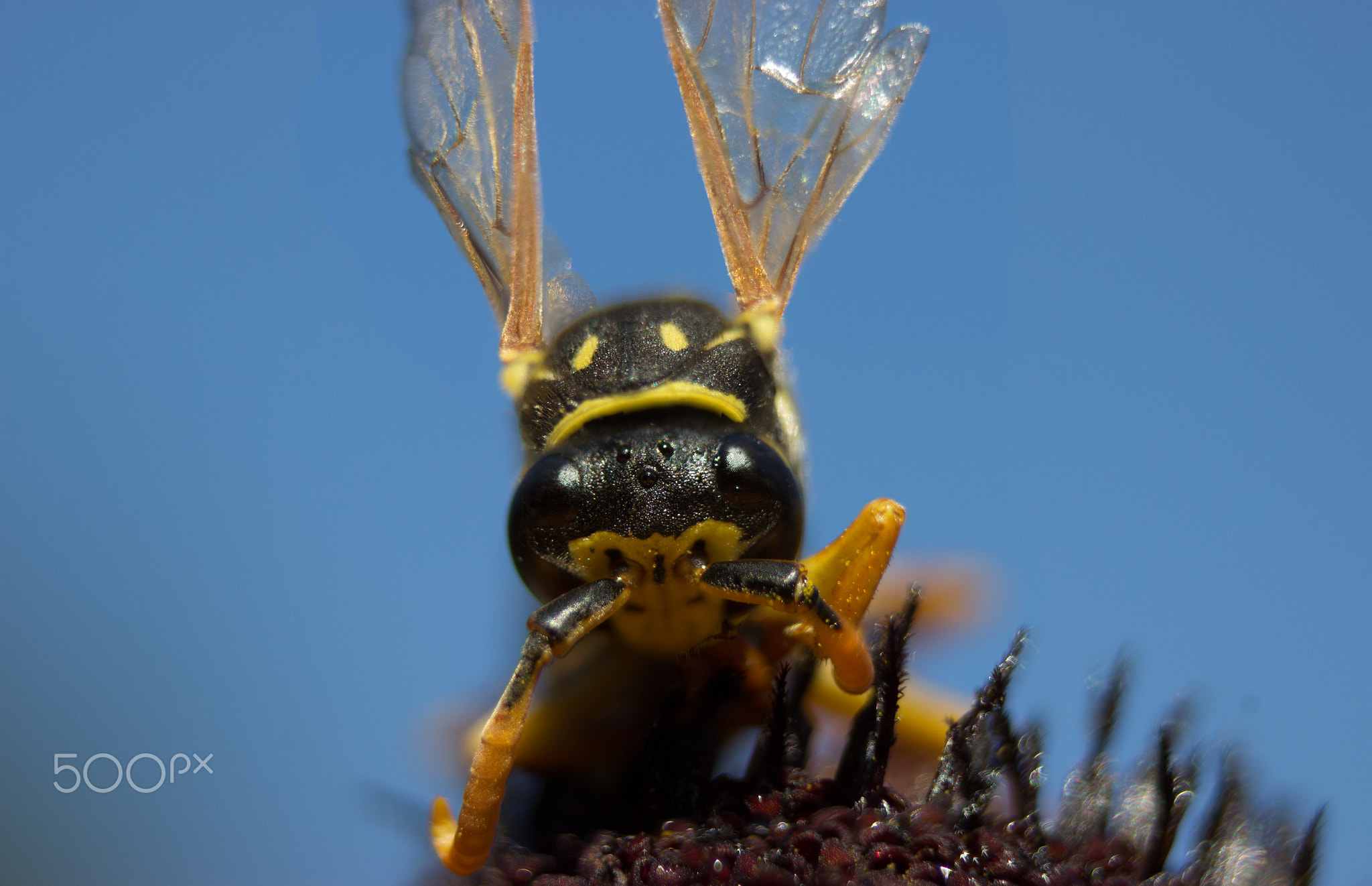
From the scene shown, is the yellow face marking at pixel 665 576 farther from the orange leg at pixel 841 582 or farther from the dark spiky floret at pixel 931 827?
the dark spiky floret at pixel 931 827

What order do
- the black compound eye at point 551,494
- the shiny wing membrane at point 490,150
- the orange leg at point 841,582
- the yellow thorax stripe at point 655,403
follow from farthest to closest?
the shiny wing membrane at point 490,150
the yellow thorax stripe at point 655,403
the black compound eye at point 551,494
the orange leg at point 841,582

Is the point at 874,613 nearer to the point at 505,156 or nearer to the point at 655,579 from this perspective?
the point at 655,579

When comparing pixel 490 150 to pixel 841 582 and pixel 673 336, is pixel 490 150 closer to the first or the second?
pixel 673 336

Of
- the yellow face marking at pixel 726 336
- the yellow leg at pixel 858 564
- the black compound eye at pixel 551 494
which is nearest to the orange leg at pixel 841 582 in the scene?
the yellow leg at pixel 858 564

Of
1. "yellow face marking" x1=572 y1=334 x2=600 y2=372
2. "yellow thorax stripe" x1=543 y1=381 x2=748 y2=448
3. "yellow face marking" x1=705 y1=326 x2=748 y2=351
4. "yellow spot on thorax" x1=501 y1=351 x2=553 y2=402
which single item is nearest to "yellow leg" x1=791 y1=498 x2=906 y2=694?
"yellow thorax stripe" x1=543 y1=381 x2=748 y2=448

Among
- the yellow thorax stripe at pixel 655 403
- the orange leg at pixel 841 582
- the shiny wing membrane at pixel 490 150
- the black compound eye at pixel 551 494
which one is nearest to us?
the orange leg at pixel 841 582

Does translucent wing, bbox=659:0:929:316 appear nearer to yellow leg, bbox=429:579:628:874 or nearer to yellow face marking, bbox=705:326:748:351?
yellow face marking, bbox=705:326:748:351
